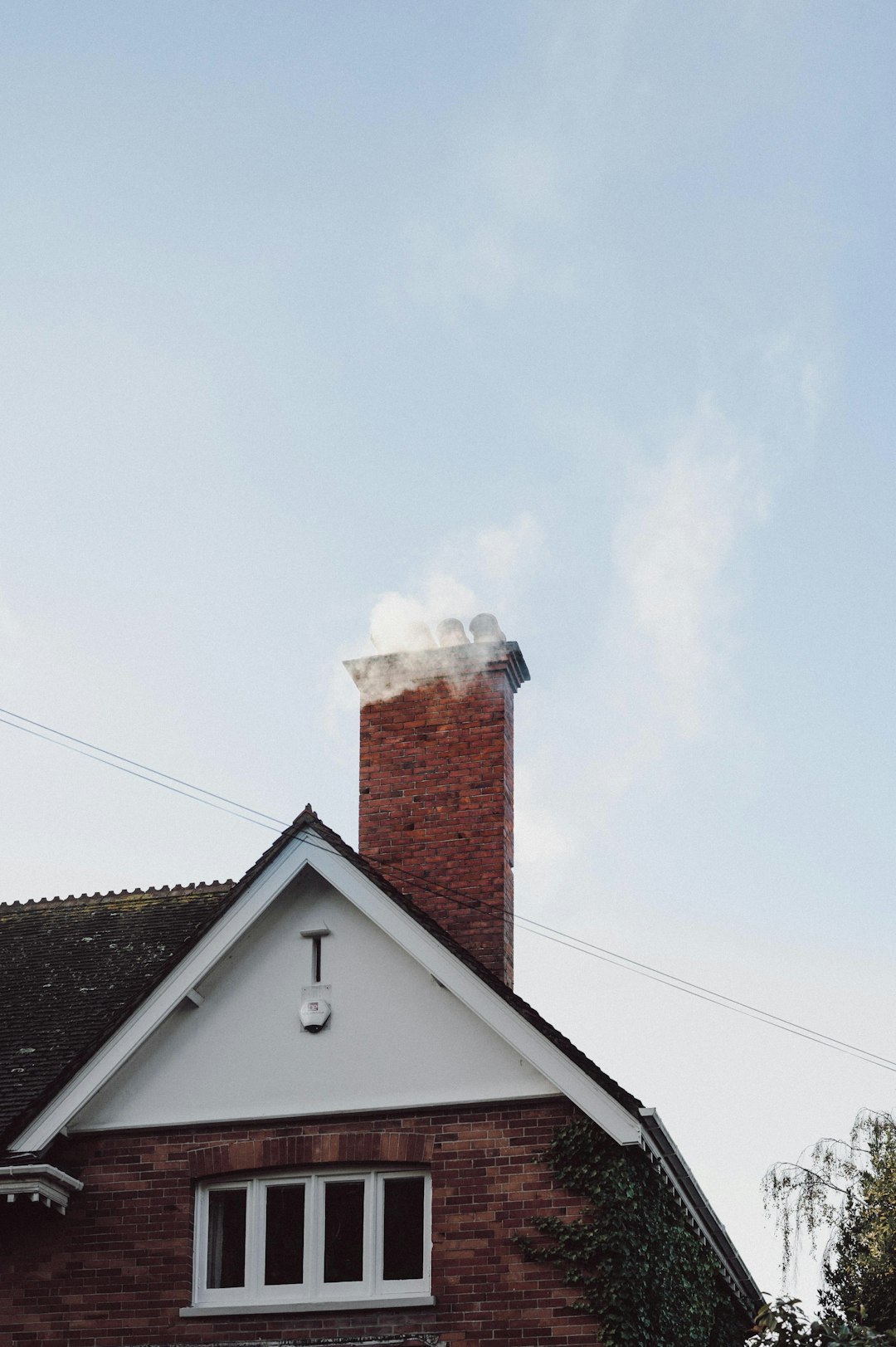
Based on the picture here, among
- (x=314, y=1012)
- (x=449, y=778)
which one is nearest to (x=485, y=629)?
(x=449, y=778)

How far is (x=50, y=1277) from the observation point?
1270 cm

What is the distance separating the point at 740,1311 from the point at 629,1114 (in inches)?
165

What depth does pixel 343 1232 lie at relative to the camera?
41.0ft

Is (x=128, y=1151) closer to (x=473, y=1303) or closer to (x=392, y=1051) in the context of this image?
(x=392, y=1051)

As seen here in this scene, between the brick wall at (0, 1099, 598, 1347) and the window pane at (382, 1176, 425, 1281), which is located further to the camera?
the window pane at (382, 1176, 425, 1281)

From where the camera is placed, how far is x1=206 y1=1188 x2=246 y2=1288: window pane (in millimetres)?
12602

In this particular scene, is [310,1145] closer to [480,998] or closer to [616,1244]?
[480,998]

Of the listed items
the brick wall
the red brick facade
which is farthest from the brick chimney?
the brick wall

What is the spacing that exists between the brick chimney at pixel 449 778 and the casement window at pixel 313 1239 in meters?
2.79

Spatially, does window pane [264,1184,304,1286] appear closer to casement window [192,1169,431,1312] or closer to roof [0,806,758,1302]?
casement window [192,1169,431,1312]

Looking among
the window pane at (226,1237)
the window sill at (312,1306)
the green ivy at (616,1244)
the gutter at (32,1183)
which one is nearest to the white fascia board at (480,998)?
the green ivy at (616,1244)

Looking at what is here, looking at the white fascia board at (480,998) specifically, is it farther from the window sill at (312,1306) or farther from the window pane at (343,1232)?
the window sill at (312,1306)

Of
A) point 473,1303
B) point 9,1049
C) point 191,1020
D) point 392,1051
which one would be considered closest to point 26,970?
point 9,1049

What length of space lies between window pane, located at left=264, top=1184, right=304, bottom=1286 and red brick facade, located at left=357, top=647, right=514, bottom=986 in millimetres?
3045
